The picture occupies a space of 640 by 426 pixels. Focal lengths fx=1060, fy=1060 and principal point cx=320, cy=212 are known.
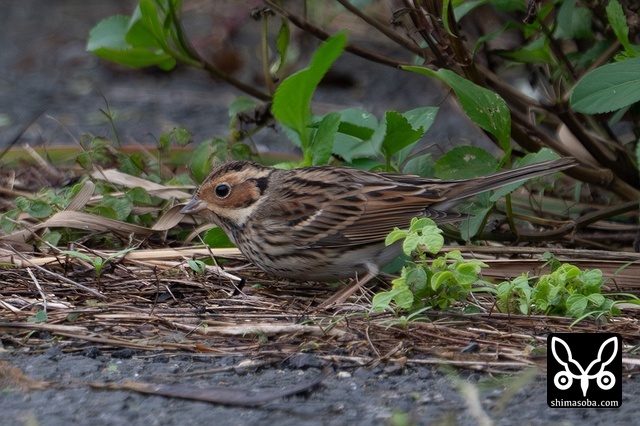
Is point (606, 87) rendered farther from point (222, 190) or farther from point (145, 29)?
point (145, 29)

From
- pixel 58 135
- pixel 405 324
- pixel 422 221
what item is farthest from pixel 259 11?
pixel 58 135

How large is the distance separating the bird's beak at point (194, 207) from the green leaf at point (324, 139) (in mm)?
565

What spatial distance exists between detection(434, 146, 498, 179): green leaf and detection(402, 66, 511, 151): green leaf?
0.20 metres

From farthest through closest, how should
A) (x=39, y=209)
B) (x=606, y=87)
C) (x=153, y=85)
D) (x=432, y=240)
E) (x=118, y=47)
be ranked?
(x=153, y=85) → (x=118, y=47) → (x=39, y=209) → (x=606, y=87) → (x=432, y=240)

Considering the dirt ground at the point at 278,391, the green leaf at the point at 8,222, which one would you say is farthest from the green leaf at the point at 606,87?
the green leaf at the point at 8,222

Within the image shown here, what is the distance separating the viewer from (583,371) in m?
3.30

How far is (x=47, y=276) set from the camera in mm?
4375

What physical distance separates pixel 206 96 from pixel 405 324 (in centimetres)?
562

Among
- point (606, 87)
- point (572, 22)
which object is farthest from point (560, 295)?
point (572, 22)

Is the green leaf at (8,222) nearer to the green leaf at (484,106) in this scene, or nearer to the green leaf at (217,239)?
the green leaf at (217,239)

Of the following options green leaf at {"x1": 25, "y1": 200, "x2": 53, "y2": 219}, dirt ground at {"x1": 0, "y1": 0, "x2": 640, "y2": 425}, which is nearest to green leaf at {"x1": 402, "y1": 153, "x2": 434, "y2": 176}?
green leaf at {"x1": 25, "y1": 200, "x2": 53, "y2": 219}

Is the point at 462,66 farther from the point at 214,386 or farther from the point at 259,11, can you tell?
the point at 214,386

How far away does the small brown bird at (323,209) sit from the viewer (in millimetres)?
4551

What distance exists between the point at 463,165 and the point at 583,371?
5.23 feet
